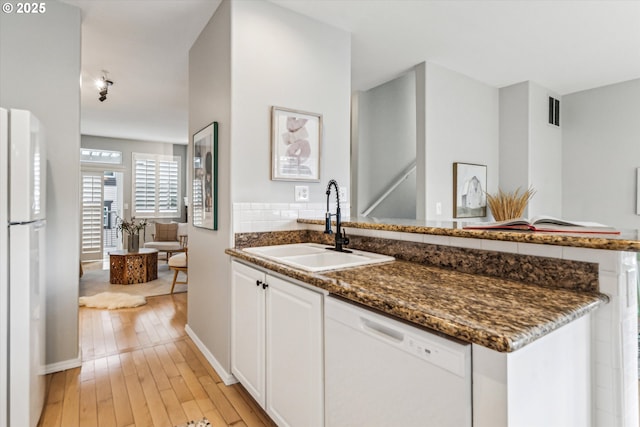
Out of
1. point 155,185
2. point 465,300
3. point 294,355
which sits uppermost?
point 155,185

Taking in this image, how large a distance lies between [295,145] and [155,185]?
6.53 meters

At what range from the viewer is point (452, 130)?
3740 mm

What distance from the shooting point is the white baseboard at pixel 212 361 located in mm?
2309

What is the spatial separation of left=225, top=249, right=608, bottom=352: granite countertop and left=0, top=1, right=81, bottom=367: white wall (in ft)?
6.64

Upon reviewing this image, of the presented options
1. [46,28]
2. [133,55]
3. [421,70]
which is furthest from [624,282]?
[133,55]

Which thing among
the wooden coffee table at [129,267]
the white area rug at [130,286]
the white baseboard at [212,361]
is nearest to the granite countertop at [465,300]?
the white baseboard at [212,361]

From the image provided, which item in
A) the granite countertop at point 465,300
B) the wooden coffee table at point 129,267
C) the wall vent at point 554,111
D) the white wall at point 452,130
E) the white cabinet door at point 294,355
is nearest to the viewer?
the granite countertop at point 465,300

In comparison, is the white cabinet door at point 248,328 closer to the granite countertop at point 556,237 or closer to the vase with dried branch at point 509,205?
the granite countertop at point 556,237

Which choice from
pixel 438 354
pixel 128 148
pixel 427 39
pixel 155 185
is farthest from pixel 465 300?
pixel 128 148

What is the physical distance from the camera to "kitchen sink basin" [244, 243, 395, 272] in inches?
71.3

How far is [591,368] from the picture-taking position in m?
1.11

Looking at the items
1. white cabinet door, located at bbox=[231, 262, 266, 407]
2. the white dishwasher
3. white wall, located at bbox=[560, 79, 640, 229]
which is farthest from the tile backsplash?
white wall, located at bbox=[560, 79, 640, 229]

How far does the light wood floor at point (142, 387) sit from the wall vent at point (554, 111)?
467 centimetres

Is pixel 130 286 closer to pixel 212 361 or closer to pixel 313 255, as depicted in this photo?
pixel 212 361
